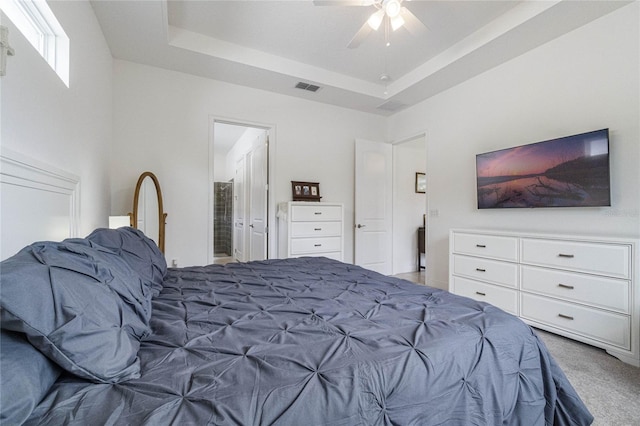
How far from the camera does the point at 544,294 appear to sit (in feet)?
8.23

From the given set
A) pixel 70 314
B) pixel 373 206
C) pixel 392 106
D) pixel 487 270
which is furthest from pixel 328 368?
pixel 392 106

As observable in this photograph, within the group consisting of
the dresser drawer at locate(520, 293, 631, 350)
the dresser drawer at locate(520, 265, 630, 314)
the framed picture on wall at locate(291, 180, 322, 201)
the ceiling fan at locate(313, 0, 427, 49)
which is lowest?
the dresser drawer at locate(520, 293, 631, 350)

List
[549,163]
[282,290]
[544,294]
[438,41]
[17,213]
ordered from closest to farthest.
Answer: [17,213], [282,290], [544,294], [549,163], [438,41]

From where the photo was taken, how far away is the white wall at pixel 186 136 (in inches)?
126

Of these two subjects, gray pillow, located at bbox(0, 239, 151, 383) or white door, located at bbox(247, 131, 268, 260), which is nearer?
gray pillow, located at bbox(0, 239, 151, 383)

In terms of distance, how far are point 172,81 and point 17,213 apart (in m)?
2.79

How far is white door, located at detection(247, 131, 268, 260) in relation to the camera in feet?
13.6

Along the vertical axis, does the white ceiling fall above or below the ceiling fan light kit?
above

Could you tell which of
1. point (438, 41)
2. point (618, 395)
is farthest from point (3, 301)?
point (438, 41)

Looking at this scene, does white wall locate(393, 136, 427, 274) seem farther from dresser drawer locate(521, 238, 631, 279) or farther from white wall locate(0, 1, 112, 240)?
white wall locate(0, 1, 112, 240)

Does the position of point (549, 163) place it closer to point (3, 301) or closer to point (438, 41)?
point (438, 41)

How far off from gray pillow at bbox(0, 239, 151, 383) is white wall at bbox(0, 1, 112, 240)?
0.73 m

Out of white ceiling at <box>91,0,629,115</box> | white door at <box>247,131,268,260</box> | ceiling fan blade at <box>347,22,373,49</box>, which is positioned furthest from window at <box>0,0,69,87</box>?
white door at <box>247,131,268,260</box>

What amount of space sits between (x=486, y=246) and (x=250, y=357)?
2891 millimetres
